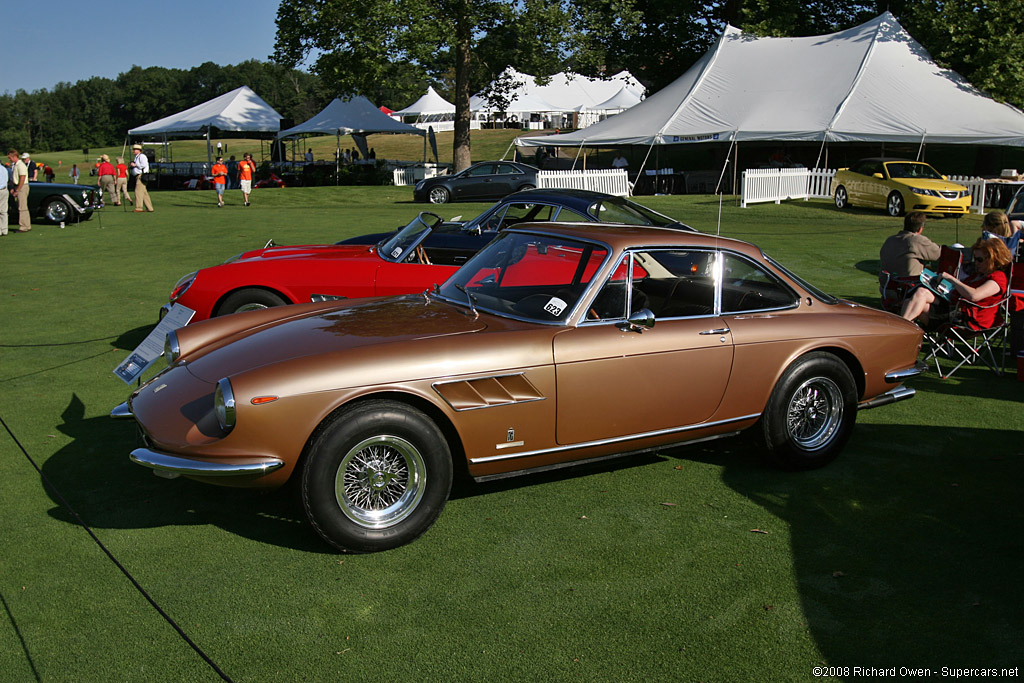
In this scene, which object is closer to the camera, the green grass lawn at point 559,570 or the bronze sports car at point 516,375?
the green grass lawn at point 559,570

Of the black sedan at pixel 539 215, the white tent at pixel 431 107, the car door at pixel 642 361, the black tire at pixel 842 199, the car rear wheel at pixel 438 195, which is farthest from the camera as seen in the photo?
the white tent at pixel 431 107

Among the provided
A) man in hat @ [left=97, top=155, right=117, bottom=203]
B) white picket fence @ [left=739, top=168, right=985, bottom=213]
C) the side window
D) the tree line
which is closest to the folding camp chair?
the side window

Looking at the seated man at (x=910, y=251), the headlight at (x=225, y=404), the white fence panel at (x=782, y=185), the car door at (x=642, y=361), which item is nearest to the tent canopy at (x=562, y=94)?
the white fence panel at (x=782, y=185)

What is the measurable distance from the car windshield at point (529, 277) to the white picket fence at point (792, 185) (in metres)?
21.3

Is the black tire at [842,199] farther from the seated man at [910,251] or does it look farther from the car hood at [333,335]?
the car hood at [333,335]

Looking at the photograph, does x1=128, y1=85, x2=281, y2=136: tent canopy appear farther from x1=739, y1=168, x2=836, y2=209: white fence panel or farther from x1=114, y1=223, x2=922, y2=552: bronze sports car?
x1=114, y1=223, x2=922, y2=552: bronze sports car

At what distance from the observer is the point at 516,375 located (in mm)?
4426

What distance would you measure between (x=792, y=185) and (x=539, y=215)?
18858 mm

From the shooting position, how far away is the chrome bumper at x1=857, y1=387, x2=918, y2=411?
18.4 ft

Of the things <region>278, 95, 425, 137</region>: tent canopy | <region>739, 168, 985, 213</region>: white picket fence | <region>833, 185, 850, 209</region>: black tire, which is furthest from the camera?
<region>278, 95, 425, 137</region>: tent canopy

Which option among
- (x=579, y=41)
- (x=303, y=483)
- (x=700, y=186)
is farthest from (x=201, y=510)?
(x=579, y=41)

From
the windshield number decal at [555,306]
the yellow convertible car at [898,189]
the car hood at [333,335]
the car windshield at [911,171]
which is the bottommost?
the car hood at [333,335]

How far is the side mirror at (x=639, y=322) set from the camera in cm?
471

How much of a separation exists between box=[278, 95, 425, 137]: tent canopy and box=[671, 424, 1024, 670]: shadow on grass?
33.4m
